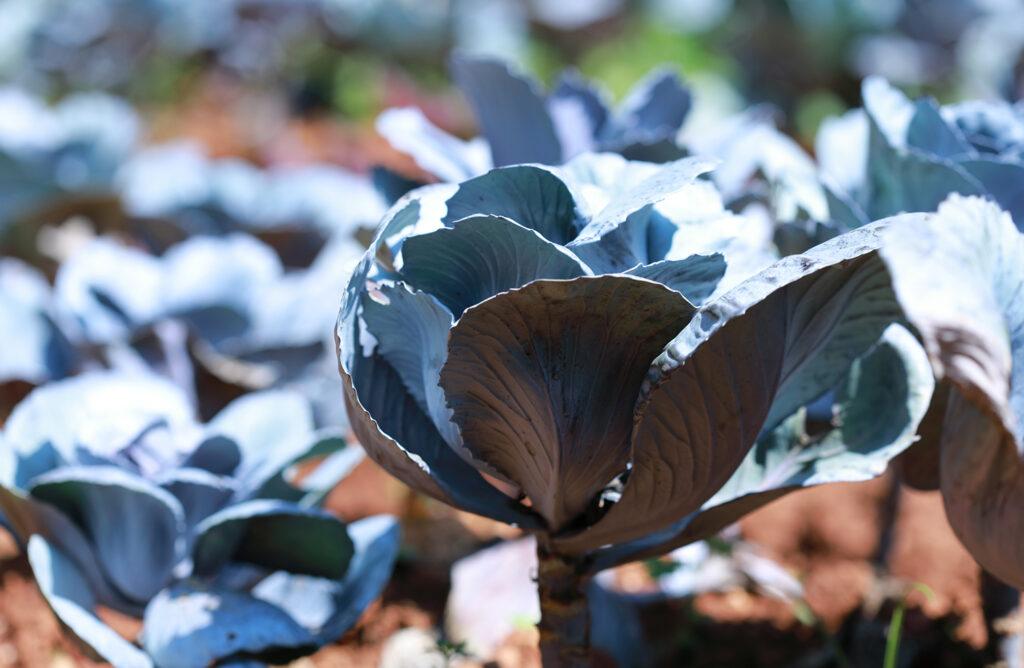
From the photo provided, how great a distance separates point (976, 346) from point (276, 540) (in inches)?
28.1

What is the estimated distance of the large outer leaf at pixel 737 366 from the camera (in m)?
0.74

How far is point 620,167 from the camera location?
92cm

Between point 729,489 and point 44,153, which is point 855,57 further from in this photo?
point 729,489

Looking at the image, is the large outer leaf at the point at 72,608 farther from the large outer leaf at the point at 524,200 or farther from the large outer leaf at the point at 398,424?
the large outer leaf at the point at 524,200

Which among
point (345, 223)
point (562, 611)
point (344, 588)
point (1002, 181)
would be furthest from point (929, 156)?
point (345, 223)

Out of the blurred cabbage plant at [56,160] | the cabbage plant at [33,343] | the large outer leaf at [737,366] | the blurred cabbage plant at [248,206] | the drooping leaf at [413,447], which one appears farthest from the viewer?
the blurred cabbage plant at [56,160]

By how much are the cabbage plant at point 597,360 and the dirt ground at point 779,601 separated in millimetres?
428

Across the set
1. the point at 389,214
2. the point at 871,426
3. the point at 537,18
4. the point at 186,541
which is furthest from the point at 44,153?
the point at 537,18

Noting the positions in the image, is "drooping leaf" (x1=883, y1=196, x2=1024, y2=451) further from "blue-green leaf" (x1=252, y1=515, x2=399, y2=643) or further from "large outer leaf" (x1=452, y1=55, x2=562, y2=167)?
"blue-green leaf" (x1=252, y1=515, x2=399, y2=643)

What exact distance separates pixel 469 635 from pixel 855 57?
2.88 metres

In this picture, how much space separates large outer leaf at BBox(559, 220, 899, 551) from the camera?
0.74 meters

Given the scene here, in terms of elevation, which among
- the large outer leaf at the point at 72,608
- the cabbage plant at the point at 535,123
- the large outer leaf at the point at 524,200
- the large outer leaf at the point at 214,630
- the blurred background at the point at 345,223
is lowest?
the blurred background at the point at 345,223

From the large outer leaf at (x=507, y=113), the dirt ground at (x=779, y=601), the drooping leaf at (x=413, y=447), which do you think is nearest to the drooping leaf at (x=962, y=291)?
the drooping leaf at (x=413, y=447)

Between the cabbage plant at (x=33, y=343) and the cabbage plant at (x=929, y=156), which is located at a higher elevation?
the cabbage plant at (x=929, y=156)
